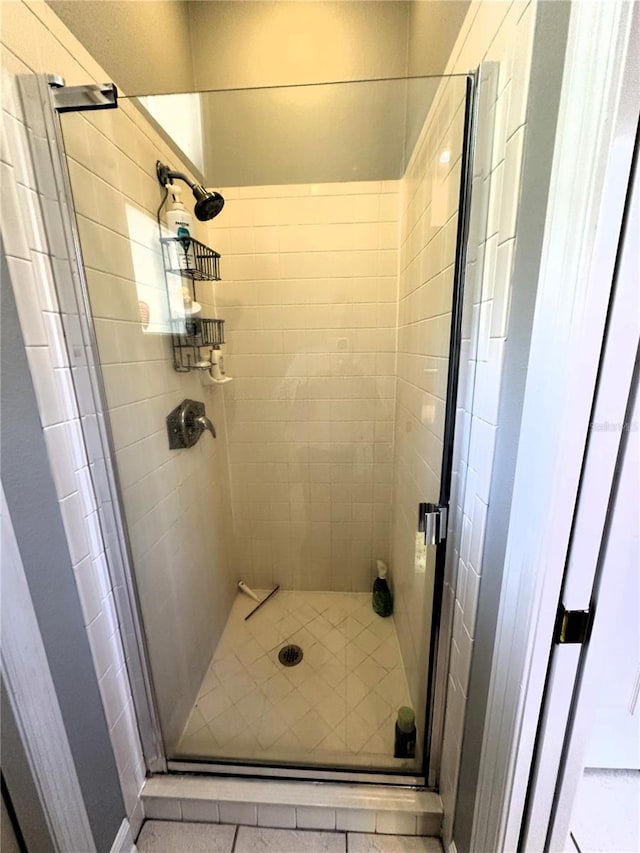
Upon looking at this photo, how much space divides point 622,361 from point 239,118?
5.17ft

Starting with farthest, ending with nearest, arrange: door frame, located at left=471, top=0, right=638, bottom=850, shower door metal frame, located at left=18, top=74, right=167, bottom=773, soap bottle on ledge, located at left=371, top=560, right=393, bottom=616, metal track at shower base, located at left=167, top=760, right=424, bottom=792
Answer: soap bottle on ledge, located at left=371, top=560, right=393, bottom=616 → metal track at shower base, located at left=167, top=760, right=424, bottom=792 → shower door metal frame, located at left=18, top=74, right=167, bottom=773 → door frame, located at left=471, top=0, right=638, bottom=850

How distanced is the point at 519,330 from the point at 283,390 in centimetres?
124

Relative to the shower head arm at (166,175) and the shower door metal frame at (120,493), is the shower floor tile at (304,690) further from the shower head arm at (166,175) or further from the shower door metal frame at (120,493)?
the shower head arm at (166,175)

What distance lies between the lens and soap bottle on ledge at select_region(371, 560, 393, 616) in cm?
173

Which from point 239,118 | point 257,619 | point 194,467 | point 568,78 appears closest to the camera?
point 568,78

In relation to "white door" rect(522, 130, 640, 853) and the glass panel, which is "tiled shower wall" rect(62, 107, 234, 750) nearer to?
the glass panel

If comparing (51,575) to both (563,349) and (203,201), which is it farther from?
(203,201)

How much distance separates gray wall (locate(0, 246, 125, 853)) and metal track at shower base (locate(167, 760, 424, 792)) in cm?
24

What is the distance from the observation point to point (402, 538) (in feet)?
4.96

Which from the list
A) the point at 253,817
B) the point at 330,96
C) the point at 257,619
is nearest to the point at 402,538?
the point at 257,619

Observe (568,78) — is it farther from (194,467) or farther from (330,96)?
(194,467)

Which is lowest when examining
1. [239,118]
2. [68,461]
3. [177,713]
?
[177,713]

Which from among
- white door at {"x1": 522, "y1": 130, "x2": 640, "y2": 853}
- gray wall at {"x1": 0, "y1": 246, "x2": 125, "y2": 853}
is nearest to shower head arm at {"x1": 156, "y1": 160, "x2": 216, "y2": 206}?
gray wall at {"x1": 0, "y1": 246, "x2": 125, "y2": 853}

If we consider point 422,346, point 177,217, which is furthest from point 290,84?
point 422,346
